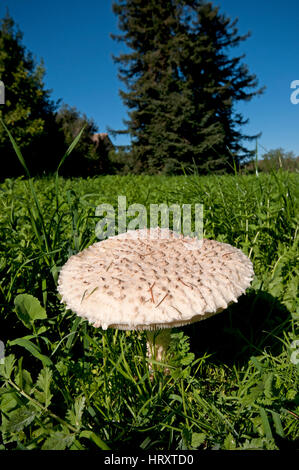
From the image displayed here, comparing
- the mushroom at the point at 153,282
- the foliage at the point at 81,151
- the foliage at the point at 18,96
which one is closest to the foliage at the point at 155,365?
the mushroom at the point at 153,282

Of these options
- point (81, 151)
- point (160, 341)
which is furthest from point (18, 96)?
point (160, 341)

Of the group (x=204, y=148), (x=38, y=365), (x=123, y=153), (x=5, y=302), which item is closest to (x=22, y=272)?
(x=5, y=302)

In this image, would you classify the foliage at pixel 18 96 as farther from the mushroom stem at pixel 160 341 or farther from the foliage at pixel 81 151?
the mushroom stem at pixel 160 341

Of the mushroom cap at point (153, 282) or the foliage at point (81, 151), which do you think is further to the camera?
the foliage at point (81, 151)

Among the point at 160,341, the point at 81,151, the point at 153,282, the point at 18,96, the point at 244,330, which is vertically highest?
the point at 18,96

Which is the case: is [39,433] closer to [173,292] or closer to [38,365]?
[38,365]

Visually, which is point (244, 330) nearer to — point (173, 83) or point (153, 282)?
point (153, 282)

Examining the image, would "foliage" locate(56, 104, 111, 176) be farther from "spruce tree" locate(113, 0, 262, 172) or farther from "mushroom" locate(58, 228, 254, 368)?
"mushroom" locate(58, 228, 254, 368)

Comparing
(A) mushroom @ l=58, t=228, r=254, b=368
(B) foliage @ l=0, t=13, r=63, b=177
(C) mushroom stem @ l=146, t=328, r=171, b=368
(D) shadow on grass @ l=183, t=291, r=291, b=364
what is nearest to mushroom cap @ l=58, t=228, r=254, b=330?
(A) mushroom @ l=58, t=228, r=254, b=368
